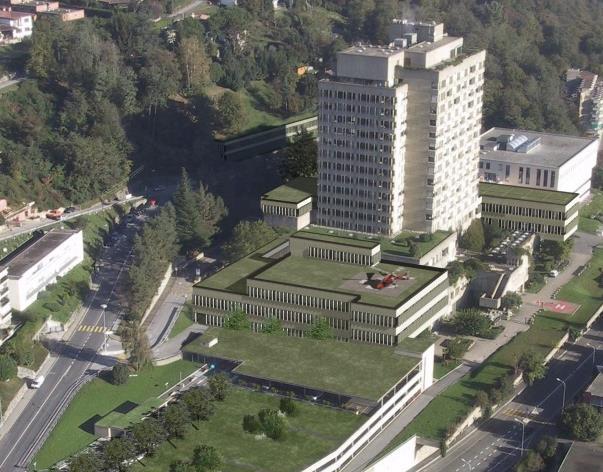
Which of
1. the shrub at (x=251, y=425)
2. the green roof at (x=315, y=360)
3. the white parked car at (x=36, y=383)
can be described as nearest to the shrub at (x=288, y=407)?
the shrub at (x=251, y=425)

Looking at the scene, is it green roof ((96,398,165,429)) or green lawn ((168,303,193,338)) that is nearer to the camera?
green roof ((96,398,165,429))

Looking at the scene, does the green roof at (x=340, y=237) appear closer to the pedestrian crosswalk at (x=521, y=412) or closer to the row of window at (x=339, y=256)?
the row of window at (x=339, y=256)

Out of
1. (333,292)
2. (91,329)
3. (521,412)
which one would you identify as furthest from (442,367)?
(91,329)

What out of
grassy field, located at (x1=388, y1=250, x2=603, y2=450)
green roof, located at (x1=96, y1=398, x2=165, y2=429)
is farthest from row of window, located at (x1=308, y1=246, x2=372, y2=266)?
green roof, located at (x1=96, y1=398, x2=165, y2=429)

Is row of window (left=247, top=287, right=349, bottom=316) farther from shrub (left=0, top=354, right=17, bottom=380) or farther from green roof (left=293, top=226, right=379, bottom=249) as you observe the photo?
shrub (left=0, top=354, right=17, bottom=380)

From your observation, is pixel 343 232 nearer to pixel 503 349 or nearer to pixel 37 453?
pixel 503 349

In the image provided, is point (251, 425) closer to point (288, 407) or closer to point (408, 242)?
→ point (288, 407)
